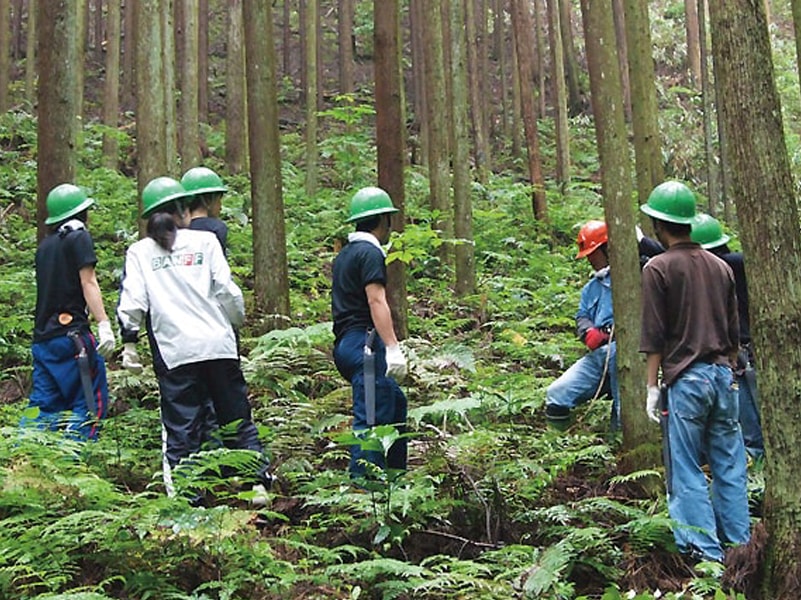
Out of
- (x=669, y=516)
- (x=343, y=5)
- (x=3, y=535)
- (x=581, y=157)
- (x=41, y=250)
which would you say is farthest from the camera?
(x=581, y=157)

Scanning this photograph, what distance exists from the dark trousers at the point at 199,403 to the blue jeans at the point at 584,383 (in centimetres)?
217

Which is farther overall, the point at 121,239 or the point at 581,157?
the point at 581,157

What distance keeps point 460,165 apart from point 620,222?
676 cm

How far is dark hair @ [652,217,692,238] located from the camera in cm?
498

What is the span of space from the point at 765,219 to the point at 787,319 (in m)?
0.41

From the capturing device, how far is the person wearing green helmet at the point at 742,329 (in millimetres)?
6448

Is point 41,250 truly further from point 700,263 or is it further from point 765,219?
point 765,219

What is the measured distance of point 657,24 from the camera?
112 ft

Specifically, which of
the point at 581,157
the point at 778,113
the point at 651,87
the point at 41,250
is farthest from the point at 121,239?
the point at 581,157

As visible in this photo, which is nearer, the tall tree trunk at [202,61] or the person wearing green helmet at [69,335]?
the person wearing green helmet at [69,335]

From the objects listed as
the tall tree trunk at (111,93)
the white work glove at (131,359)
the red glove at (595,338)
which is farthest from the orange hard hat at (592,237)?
the tall tree trunk at (111,93)

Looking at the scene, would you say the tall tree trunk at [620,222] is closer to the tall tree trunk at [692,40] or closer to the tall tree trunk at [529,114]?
the tall tree trunk at [529,114]

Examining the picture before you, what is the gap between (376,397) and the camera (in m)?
5.42

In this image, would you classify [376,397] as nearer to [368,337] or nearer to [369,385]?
[369,385]
